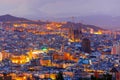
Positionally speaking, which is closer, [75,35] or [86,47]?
[86,47]

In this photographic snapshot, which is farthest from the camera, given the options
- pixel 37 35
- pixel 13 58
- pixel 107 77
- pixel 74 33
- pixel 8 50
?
pixel 37 35

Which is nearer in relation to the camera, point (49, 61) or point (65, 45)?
point (49, 61)

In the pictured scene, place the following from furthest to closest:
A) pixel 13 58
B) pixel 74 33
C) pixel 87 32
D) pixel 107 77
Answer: pixel 87 32 → pixel 74 33 → pixel 13 58 → pixel 107 77

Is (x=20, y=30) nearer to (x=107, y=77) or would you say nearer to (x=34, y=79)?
(x=34, y=79)

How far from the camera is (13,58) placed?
6569 centimetres

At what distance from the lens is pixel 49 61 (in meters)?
Answer: 59.6

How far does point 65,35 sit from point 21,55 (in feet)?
101

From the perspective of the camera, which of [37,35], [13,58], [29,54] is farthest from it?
[37,35]

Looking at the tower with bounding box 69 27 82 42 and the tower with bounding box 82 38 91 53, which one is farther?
the tower with bounding box 69 27 82 42

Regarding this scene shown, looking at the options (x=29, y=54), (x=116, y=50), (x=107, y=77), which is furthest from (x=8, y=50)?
(x=107, y=77)

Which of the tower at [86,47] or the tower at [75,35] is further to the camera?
the tower at [75,35]

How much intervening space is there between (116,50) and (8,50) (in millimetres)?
15450

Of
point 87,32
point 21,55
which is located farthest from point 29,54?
point 87,32

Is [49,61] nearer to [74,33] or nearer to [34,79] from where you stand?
[34,79]
